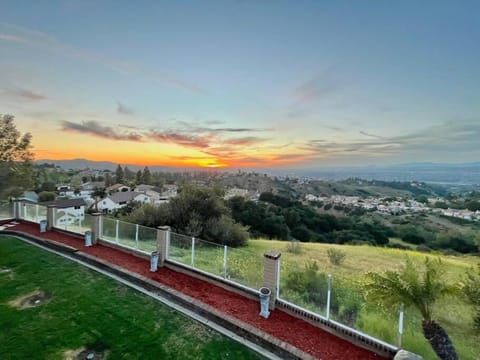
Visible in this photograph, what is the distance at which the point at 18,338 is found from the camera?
17.1ft

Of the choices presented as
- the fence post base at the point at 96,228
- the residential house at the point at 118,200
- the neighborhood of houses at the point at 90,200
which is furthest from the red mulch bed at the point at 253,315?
the residential house at the point at 118,200

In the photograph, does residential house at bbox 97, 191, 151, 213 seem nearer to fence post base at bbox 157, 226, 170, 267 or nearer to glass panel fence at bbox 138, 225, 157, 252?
glass panel fence at bbox 138, 225, 157, 252

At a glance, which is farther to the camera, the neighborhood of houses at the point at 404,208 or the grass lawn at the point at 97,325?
the neighborhood of houses at the point at 404,208

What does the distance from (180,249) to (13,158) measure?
12353 millimetres

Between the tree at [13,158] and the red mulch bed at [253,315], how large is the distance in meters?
8.25

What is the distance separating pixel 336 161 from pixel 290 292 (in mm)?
31365

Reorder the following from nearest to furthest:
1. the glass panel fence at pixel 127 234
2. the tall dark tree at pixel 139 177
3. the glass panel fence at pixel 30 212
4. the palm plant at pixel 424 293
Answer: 1. the palm plant at pixel 424 293
2. the glass panel fence at pixel 127 234
3. the glass panel fence at pixel 30 212
4. the tall dark tree at pixel 139 177

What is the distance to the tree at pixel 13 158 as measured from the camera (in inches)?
550

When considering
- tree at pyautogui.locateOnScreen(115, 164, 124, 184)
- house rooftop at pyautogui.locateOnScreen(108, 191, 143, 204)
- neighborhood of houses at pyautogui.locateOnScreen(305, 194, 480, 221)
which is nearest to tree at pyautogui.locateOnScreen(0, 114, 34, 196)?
house rooftop at pyautogui.locateOnScreen(108, 191, 143, 204)

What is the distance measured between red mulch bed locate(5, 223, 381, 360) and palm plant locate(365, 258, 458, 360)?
1012mm

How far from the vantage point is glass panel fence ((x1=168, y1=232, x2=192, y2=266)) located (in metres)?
8.48

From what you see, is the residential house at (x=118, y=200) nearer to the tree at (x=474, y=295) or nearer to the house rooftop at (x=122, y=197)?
the house rooftop at (x=122, y=197)

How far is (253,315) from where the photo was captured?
6.06m

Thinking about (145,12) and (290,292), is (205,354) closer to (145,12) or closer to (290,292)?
(290,292)
